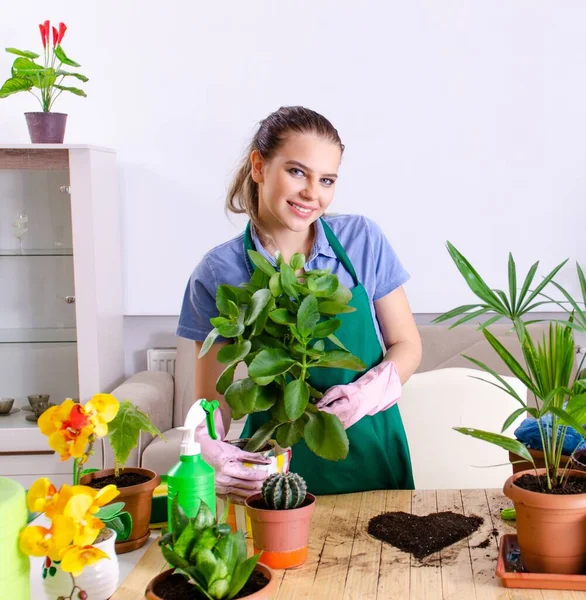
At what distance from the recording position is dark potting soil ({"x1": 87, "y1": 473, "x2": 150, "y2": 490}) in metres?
1.37

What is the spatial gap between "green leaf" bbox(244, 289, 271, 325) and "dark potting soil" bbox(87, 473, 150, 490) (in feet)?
1.10

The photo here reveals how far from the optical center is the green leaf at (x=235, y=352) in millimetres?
1297

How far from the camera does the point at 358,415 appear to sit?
1610 millimetres

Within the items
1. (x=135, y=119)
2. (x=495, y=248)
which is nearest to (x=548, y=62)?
(x=495, y=248)

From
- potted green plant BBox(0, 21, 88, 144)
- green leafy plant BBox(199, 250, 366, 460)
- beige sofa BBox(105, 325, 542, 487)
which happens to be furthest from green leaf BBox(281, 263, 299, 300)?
potted green plant BBox(0, 21, 88, 144)

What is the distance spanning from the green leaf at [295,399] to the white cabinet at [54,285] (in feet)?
6.83

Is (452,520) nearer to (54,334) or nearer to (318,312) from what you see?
(318,312)

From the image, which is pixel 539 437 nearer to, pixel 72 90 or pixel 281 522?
pixel 281 522

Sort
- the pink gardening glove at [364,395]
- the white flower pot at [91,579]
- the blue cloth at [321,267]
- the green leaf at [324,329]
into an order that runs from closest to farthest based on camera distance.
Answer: the white flower pot at [91,579]
the green leaf at [324,329]
the pink gardening glove at [364,395]
the blue cloth at [321,267]

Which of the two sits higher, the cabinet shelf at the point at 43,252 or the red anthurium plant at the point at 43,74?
the red anthurium plant at the point at 43,74

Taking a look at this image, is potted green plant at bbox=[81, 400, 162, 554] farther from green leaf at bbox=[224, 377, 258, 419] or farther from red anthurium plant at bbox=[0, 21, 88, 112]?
red anthurium plant at bbox=[0, 21, 88, 112]

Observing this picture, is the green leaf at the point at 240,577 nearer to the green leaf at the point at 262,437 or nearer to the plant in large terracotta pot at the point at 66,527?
the plant in large terracotta pot at the point at 66,527

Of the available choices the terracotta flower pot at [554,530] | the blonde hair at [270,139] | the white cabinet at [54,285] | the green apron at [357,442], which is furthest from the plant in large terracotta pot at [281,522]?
the white cabinet at [54,285]

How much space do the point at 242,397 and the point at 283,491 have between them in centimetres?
17
